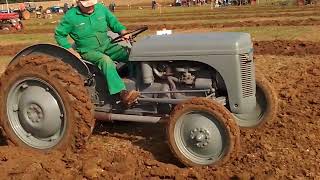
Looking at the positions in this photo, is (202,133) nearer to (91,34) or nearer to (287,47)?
(91,34)

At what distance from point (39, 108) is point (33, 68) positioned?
0.44 m

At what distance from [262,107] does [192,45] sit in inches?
58.4

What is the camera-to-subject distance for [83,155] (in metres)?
5.28

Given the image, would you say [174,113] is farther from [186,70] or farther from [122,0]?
[122,0]

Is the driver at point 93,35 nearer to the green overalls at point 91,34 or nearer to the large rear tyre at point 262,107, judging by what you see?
the green overalls at point 91,34

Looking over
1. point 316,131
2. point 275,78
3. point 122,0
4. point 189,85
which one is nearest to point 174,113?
point 189,85

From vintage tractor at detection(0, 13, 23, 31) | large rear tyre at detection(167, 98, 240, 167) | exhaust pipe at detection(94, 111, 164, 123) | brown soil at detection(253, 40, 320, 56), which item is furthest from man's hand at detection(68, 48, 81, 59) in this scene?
vintage tractor at detection(0, 13, 23, 31)

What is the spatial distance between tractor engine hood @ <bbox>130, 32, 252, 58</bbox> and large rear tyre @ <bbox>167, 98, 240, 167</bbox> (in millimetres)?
528

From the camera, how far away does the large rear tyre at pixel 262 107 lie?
5.81m

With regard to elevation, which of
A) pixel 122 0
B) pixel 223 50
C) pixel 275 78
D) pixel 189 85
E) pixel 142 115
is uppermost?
pixel 223 50

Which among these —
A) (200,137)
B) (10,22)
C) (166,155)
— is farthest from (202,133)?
(10,22)

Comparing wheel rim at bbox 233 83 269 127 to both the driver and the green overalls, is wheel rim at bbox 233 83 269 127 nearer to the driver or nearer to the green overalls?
the driver

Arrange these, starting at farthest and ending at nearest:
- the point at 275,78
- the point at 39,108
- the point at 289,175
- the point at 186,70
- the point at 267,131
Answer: the point at 275,78 → the point at 267,131 → the point at 39,108 → the point at 186,70 → the point at 289,175

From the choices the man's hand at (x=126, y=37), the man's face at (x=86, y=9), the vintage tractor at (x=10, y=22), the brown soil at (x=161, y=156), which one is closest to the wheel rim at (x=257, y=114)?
the brown soil at (x=161, y=156)
